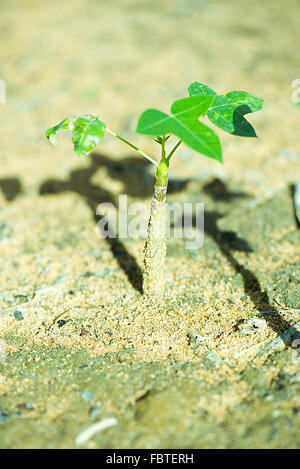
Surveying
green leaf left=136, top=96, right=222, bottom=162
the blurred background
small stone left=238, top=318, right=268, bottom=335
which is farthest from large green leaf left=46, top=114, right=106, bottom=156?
the blurred background

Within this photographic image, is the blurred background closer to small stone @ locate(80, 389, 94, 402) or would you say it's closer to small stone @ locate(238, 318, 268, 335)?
small stone @ locate(238, 318, 268, 335)

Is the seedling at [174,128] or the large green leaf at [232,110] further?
the large green leaf at [232,110]

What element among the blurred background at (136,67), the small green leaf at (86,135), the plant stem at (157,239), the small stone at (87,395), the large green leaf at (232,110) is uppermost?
the blurred background at (136,67)

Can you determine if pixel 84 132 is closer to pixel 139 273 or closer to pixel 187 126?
pixel 187 126

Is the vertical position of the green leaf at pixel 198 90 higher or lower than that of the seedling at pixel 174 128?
higher

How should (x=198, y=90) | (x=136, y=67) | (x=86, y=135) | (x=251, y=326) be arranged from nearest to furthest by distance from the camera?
(x=86, y=135), (x=198, y=90), (x=251, y=326), (x=136, y=67)

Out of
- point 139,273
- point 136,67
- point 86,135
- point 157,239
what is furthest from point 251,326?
point 136,67

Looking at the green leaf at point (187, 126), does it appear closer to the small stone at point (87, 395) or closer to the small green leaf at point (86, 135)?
the small green leaf at point (86, 135)

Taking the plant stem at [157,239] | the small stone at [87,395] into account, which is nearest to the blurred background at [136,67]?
the plant stem at [157,239]
